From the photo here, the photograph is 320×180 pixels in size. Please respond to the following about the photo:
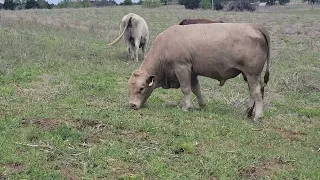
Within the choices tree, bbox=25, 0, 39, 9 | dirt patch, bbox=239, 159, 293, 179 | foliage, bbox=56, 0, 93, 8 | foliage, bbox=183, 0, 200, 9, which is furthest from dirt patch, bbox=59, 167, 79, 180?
foliage, bbox=56, 0, 93, 8

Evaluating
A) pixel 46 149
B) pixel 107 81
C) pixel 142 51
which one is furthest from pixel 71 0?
pixel 46 149

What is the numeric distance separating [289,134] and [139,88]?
9.88 feet

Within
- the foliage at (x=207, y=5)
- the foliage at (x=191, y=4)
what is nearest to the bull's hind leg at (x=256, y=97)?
the foliage at (x=207, y=5)

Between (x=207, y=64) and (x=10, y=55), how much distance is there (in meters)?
7.00

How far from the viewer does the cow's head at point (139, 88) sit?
9945 millimetres

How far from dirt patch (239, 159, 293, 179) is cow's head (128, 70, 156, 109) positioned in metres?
3.53

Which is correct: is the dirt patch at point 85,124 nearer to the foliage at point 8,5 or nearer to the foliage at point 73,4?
the foliage at point 8,5

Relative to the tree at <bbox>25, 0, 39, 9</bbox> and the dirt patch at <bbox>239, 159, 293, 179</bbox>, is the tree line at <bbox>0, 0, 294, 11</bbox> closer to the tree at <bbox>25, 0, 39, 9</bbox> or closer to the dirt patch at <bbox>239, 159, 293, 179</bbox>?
the tree at <bbox>25, 0, 39, 9</bbox>

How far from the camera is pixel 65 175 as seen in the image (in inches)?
237

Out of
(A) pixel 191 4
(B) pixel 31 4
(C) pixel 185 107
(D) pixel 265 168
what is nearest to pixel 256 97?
(C) pixel 185 107

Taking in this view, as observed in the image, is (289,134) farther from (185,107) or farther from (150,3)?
(150,3)

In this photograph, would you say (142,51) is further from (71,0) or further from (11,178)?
(71,0)

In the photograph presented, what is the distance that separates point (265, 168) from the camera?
267 inches

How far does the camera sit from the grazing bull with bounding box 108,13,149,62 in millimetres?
17016
